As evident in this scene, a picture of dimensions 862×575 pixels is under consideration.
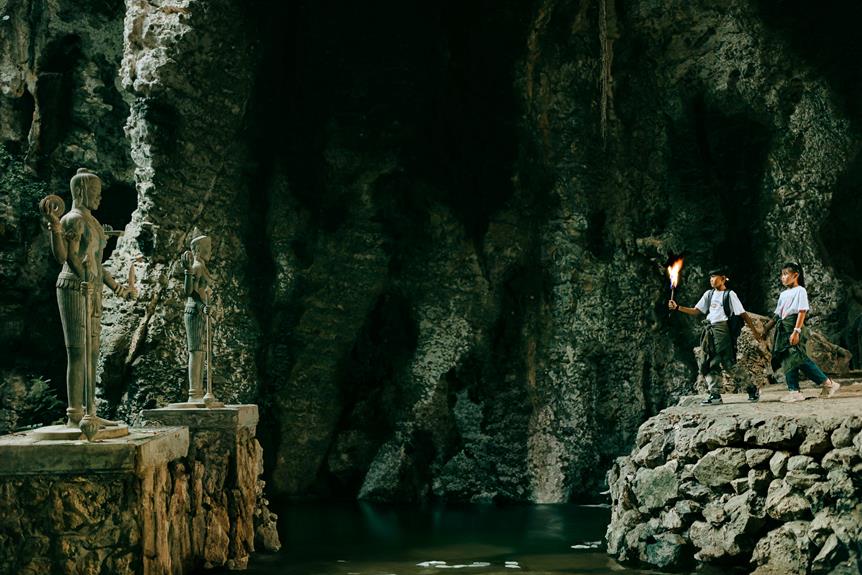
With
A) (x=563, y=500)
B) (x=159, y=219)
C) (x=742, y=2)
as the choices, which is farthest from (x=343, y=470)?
(x=742, y=2)

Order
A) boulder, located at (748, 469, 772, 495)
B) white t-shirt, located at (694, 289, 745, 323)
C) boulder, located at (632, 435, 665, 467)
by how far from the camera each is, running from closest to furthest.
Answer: boulder, located at (748, 469, 772, 495) < boulder, located at (632, 435, 665, 467) < white t-shirt, located at (694, 289, 745, 323)

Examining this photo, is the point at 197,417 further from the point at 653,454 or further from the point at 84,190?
the point at 653,454

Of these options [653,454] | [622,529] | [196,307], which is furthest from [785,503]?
[196,307]

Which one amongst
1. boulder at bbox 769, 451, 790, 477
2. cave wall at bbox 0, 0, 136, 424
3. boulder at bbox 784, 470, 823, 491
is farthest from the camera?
cave wall at bbox 0, 0, 136, 424

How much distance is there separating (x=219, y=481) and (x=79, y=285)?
3.63 meters

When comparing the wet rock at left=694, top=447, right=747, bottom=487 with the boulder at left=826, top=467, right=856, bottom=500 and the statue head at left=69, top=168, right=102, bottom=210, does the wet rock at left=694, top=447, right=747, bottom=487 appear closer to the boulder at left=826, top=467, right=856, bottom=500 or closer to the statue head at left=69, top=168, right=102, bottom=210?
the boulder at left=826, top=467, right=856, bottom=500

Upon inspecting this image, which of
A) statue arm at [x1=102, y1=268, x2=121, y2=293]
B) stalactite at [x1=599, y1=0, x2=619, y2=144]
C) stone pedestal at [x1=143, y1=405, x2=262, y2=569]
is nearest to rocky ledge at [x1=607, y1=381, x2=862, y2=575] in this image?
stone pedestal at [x1=143, y1=405, x2=262, y2=569]

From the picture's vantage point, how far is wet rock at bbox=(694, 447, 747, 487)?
27.5 ft

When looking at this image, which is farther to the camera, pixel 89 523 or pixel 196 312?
pixel 196 312

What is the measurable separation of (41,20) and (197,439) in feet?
34.0

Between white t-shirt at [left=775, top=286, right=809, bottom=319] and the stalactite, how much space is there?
7376 mm

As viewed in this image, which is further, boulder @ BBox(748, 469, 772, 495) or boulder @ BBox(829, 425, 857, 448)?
boulder @ BBox(748, 469, 772, 495)

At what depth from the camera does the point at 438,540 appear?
447 inches

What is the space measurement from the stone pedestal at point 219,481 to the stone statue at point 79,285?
2409 millimetres
